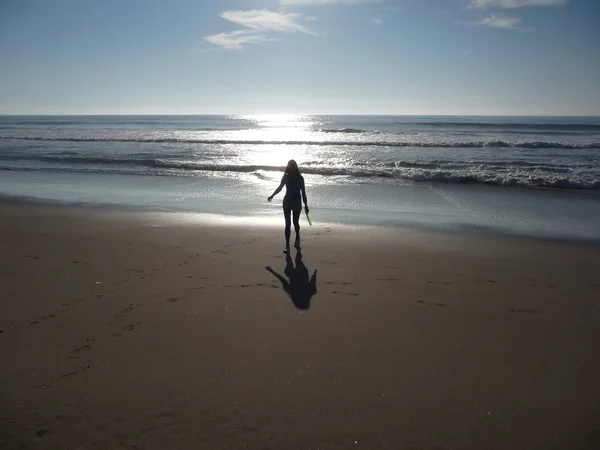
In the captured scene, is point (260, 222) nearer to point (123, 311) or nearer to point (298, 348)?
point (123, 311)

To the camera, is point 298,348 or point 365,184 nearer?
point 298,348

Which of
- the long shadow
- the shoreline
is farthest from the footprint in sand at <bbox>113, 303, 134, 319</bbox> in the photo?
the shoreline

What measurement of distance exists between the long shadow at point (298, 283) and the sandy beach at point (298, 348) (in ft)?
0.12

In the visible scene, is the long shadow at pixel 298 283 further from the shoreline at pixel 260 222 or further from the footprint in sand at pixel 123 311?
the shoreline at pixel 260 222

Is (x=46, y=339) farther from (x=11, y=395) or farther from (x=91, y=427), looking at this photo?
(x=91, y=427)

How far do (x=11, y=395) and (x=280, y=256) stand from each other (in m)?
4.54

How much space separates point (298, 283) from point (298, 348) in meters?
1.82

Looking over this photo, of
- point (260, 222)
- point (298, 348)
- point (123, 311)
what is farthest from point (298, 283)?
point (260, 222)

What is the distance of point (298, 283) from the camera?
6.33m

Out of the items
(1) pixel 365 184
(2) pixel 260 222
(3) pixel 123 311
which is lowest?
(3) pixel 123 311

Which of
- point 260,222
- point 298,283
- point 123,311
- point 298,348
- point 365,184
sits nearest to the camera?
point 298,348

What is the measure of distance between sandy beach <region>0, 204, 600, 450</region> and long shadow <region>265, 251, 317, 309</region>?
4cm

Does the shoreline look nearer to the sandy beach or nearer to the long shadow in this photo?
the sandy beach

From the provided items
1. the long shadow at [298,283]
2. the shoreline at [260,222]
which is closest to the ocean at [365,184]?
the shoreline at [260,222]
